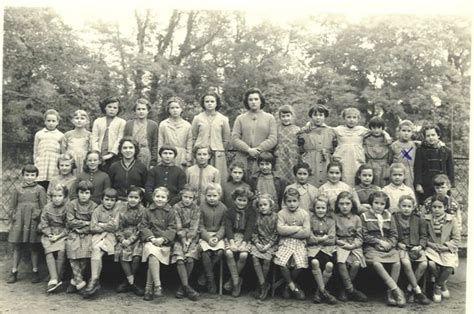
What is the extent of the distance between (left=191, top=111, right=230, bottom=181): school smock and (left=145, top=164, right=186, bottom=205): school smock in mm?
502

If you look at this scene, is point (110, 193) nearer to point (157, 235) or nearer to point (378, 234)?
point (157, 235)

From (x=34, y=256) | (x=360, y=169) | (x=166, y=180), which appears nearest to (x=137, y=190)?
(x=166, y=180)

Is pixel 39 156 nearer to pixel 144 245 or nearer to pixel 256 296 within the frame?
pixel 144 245

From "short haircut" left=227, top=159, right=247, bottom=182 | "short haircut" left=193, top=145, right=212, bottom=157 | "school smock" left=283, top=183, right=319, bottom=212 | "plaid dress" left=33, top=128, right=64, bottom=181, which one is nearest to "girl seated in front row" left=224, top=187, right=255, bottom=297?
"short haircut" left=227, top=159, right=247, bottom=182

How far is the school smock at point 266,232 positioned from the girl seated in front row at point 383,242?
0.86 meters

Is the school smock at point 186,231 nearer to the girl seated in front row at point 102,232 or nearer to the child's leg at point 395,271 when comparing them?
the girl seated in front row at point 102,232

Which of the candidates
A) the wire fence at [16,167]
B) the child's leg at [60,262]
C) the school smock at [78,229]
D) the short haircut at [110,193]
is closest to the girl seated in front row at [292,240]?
the short haircut at [110,193]

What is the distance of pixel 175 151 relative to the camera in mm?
5199

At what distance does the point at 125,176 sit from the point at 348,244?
2364mm

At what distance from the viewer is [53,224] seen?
4867 mm

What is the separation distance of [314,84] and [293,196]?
20.1ft

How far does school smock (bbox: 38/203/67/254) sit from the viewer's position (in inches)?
188

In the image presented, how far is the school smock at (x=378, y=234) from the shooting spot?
461cm

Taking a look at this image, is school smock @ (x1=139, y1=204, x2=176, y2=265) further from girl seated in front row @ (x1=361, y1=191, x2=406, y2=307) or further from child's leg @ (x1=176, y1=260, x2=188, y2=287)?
girl seated in front row @ (x1=361, y1=191, x2=406, y2=307)
